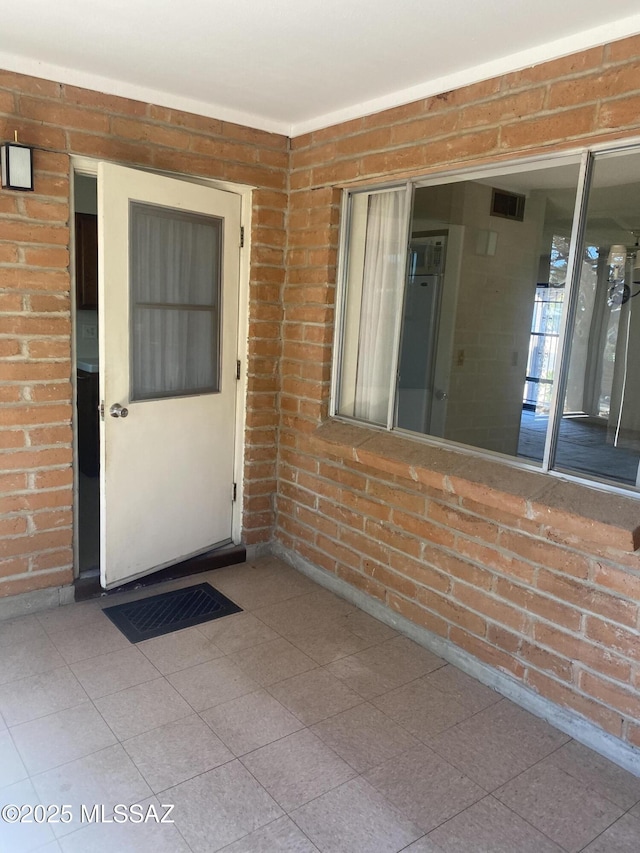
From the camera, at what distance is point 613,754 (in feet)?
7.06

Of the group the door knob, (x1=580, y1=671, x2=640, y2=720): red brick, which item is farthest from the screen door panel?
(x1=580, y1=671, x2=640, y2=720): red brick

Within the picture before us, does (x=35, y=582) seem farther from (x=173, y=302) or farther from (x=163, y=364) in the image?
(x=173, y=302)

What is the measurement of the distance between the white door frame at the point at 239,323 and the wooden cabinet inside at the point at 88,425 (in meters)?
1.45

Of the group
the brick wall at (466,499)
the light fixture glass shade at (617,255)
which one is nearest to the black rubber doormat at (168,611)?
the brick wall at (466,499)

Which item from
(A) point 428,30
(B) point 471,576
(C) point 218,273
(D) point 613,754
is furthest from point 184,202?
(D) point 613,754

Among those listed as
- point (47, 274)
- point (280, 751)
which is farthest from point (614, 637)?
point (47, 274)

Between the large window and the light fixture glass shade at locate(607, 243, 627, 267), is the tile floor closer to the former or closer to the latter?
the large window

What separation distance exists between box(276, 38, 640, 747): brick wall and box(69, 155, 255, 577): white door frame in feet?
0.81

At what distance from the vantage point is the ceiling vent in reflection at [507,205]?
303cm

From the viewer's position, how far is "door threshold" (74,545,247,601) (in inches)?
122

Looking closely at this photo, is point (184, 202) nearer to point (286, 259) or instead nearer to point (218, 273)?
point (218, 273)

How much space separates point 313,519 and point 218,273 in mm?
1462

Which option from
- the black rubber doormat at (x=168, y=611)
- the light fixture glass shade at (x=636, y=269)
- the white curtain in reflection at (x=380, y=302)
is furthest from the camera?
the white curtain in reflection at (x=380, y=302)

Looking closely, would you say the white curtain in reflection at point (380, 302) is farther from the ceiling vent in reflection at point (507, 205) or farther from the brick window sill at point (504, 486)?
the ceiling vent in reflection at point (507, 205)
